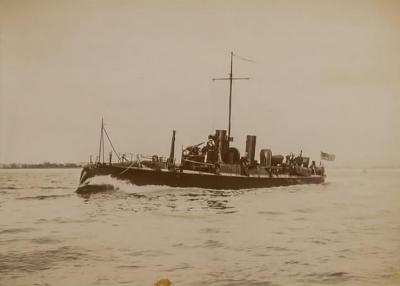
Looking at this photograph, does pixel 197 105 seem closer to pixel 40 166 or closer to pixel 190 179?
pixel 40 166

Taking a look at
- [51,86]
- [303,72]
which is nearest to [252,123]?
[303,72]

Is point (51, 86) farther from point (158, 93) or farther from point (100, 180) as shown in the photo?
point (100, 180)

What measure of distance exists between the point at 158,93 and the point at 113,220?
108cm

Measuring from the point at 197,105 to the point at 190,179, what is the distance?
2688 millimetres

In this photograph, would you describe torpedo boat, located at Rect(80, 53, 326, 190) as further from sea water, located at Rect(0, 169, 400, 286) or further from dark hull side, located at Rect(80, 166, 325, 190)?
sea water, located at Rect(0, 169, 400, 286)

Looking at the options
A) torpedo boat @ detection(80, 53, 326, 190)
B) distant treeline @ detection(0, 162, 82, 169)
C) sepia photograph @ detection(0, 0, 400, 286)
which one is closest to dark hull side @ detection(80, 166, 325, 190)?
torpedo boat @ detection(80, 53, 326, 190)

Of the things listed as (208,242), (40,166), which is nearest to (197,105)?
(208,242)

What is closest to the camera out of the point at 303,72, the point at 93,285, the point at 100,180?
the point at 93,285

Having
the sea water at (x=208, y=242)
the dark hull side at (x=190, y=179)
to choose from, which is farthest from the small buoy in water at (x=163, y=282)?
the dark hull side at (x=190, y=179)

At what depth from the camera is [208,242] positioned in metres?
3.93

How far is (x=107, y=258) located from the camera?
3793 mm

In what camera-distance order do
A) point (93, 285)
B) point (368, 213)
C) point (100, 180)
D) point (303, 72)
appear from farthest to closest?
point (100, 180) < point (303, 72) < point (368, 213) < point (93, 285)

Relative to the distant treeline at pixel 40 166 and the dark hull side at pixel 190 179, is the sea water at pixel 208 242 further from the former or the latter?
the dark hull side at pixel 190 179

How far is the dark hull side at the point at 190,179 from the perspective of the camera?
17.6 feet
